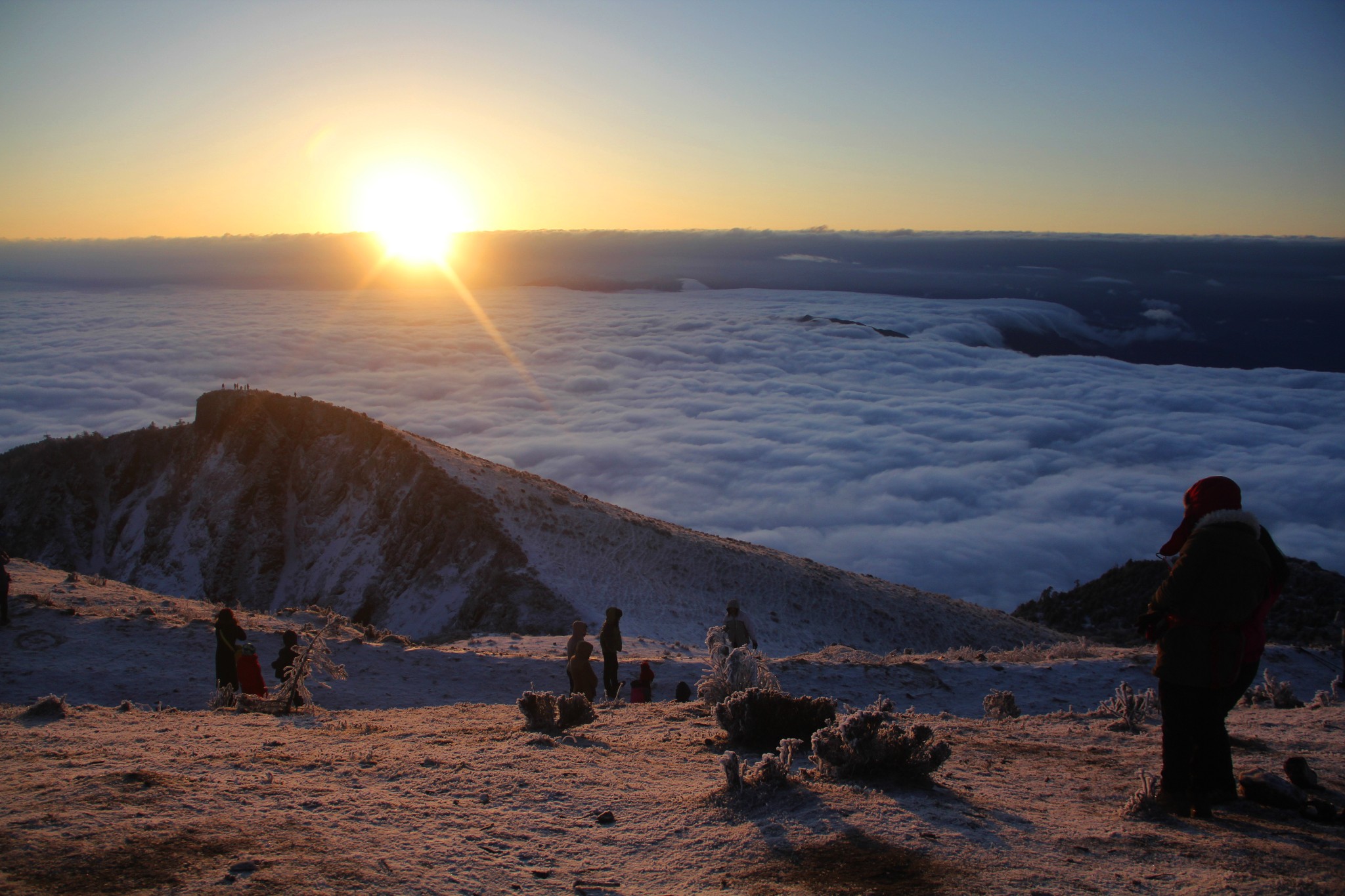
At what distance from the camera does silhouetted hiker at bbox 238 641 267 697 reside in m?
7.56

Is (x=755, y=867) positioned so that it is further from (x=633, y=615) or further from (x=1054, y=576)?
(x=1054, y=576)

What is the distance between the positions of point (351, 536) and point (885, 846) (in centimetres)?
2394

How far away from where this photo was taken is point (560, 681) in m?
11.2

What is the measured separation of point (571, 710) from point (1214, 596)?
3967 mm

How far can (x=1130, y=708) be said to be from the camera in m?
6.00

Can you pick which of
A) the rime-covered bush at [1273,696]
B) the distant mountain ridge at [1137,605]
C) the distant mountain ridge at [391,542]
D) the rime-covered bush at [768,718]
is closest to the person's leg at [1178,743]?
the rime-covered bush at [768,718]

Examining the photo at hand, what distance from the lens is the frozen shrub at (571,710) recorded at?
18.9 ft

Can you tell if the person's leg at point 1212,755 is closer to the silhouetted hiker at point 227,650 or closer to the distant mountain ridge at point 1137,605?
the silhouetted hiker at point 227,650

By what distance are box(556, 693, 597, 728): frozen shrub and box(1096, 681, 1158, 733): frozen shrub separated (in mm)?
3962

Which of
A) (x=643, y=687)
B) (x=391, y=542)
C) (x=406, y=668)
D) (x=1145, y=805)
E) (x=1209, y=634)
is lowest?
(x=391, y=542)

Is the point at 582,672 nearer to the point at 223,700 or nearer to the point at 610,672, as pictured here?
the point at 610,672

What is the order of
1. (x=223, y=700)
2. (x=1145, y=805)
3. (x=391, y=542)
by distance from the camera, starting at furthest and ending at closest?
(x=391, y=542) → (x=223, y=700) → (x=1145, y=805)

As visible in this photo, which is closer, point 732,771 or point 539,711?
point 732,771

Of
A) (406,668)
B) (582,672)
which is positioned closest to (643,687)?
(582,672)
